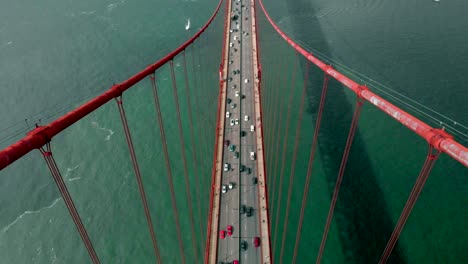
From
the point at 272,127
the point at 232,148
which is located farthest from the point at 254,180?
the point at 272,127

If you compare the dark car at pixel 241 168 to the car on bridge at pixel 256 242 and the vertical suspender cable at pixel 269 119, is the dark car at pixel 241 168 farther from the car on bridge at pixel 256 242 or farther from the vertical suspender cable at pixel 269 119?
the car on bridge at pixel 256 242

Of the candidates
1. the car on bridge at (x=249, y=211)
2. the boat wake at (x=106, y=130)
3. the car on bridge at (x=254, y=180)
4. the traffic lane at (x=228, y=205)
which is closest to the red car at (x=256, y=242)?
the traffic lane at (x=228, y=205)

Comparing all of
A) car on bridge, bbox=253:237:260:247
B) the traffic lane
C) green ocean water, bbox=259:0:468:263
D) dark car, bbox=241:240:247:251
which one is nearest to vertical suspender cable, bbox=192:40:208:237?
the traffic lane

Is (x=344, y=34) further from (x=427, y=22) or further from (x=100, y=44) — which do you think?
(x=100, y=44)

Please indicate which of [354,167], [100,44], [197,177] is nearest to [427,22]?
[354,167]

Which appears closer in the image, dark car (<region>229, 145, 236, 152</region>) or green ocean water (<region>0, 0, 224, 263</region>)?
green ocean water (<region>0, 0, 224, 263</region>)

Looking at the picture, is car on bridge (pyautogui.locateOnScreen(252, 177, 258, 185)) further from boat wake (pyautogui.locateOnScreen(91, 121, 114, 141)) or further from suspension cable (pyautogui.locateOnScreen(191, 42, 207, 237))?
boat wake (pyautogui.locateOnScreen(91, 121, 114, 141))

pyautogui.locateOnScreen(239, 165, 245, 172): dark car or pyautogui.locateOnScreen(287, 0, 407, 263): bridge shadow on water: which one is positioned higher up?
pyautogui.locateOnScreen(239, 165, 245, 172): dark car
